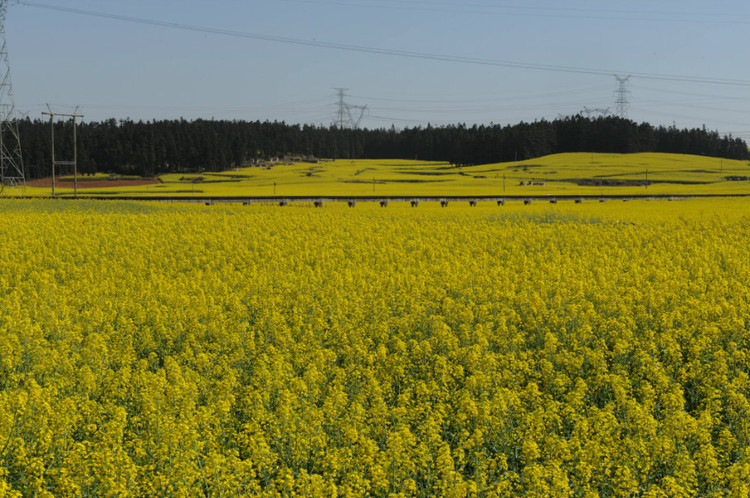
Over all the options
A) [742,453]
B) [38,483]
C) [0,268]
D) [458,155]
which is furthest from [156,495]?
[458,155]

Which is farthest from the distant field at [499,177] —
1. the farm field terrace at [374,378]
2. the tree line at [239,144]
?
the farm field terrace at [374,378]

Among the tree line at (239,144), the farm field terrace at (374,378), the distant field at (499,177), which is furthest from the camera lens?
the tree line at (239,144)

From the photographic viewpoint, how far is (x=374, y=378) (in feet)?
30.2

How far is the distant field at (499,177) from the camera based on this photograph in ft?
368

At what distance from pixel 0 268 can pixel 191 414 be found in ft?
48.6

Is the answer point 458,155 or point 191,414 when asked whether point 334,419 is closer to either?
point 191,414

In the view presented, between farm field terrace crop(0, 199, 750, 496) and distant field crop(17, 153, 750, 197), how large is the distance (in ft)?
289

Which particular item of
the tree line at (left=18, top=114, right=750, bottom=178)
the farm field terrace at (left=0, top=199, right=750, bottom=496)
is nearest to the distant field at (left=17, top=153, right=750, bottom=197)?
the tree line at (left=18, top=114, right=750, bottom=178)

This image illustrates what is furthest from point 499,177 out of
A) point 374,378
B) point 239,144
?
point 374,378

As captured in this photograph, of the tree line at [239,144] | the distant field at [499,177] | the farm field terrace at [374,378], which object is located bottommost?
the farm field terrace at [374,378]

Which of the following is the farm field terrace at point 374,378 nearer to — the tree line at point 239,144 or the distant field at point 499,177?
the distant field at point 499,177

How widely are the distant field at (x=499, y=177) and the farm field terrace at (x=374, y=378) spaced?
289 ft

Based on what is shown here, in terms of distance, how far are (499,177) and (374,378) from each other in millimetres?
123572

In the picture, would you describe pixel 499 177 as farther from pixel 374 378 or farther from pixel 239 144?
pixel 374 378
